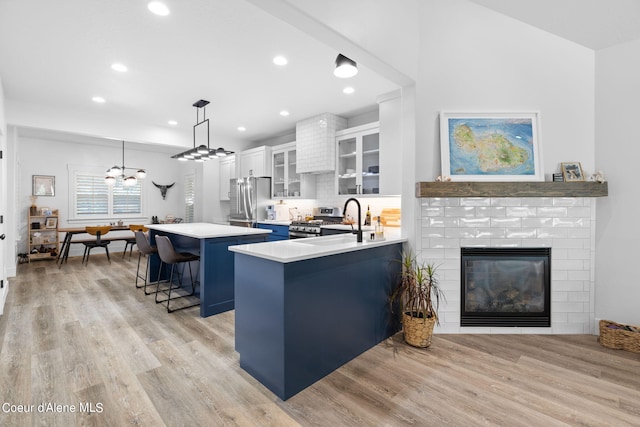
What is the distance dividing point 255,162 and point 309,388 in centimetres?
525

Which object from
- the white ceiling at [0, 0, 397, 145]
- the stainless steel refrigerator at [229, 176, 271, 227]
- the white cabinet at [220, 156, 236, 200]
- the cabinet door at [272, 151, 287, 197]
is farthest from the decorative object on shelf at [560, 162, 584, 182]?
the white cabinet at [220, 156, 236, 200]

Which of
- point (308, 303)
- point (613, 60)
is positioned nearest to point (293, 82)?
point (308, 303)

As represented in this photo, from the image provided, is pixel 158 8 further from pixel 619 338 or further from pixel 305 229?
pixel 619 338

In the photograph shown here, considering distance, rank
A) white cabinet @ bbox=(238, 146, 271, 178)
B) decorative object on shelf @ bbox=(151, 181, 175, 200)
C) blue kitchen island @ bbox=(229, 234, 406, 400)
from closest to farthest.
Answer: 1. blue kitchen island @ bbox=(229, 234, 406, 400)
2. white cabinet @ bbox=(238, 146, 271, 178)
3. decorative object on shelf @ bbox=(151, 181, 175, 200)

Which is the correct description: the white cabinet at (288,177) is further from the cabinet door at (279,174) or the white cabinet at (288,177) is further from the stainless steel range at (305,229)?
the stainless steel range at (305,229)

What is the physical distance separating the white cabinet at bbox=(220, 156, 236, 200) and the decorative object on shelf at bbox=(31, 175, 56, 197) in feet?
12.7

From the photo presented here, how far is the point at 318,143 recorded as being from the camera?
5.21 meters

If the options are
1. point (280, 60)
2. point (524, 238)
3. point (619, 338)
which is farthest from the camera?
point (280, 60)

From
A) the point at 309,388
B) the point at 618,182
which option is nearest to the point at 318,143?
the point at 618,182

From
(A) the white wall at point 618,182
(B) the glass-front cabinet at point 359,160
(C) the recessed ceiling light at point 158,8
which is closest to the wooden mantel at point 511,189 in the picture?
(A) the white wall at point 618,182

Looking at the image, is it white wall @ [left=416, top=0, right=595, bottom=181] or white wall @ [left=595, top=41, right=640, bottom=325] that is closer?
white wall @ [left=595, top=41, right=640, bottom=325]

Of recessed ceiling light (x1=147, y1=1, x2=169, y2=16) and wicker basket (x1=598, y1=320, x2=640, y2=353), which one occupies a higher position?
recessed ceiling light (x1=147, y1=1, x2=169, y2=16)

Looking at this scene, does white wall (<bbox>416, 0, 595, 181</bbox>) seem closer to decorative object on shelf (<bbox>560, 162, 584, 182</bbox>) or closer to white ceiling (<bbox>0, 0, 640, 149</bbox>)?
decorative object on shelf (<bbox>560, 162, 584, 182</bbox>)

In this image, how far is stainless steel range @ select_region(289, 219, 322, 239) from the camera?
4.81 m
